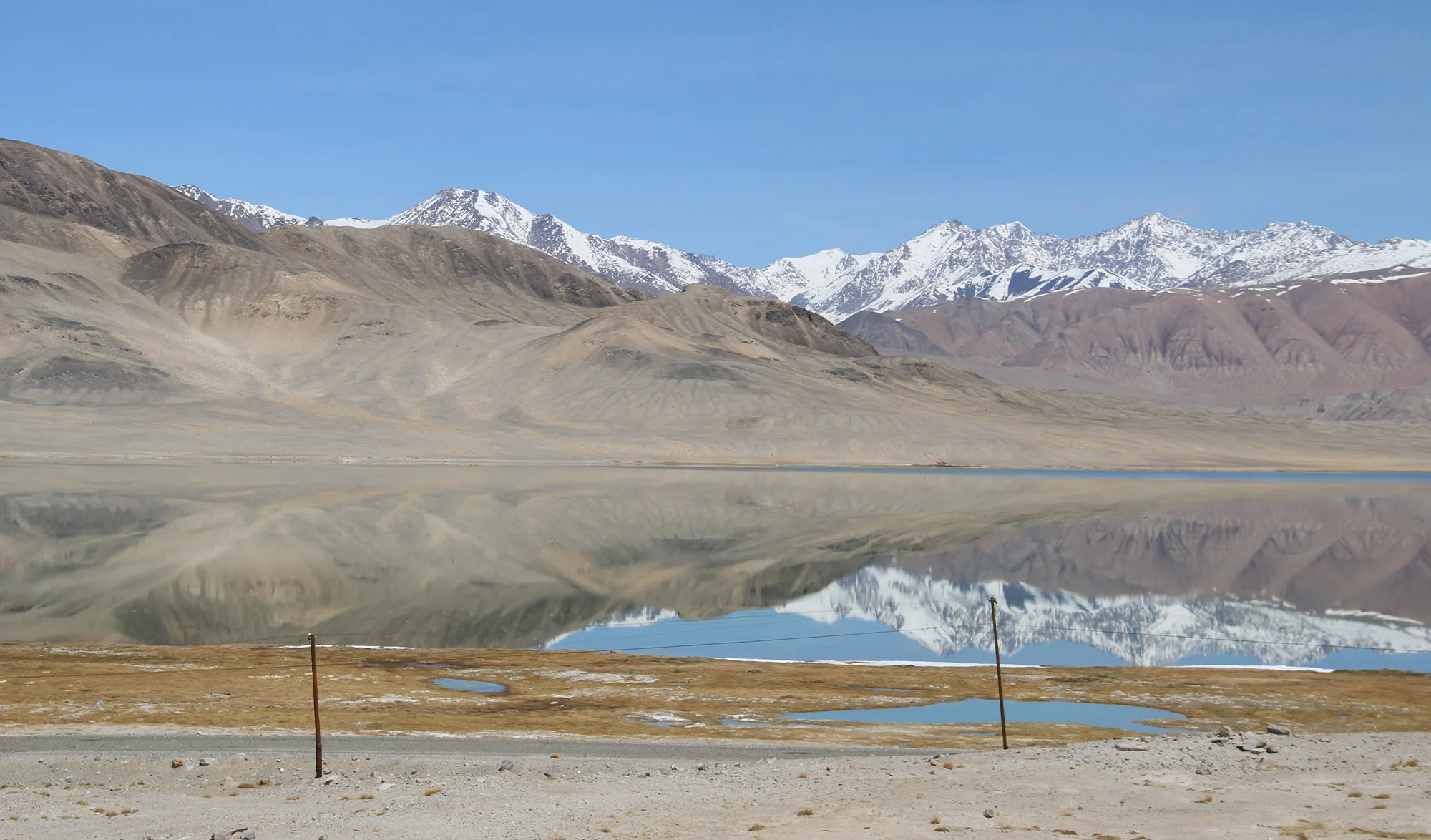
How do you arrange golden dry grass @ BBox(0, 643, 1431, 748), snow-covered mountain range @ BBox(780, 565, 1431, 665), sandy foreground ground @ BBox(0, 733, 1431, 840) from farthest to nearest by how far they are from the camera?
1. snow-covered mountain range @ BBox(780, 565, 1431, 665)
2. golden dry grass @ BBox(0, 643, 1431, 748)
3. sandy foreground ground @ BBox(0, 733, 1431, 840)

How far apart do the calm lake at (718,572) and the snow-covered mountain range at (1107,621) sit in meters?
0.14

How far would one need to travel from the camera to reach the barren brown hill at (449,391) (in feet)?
406

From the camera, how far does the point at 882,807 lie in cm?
1367

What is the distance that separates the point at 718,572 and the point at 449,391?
368 feet

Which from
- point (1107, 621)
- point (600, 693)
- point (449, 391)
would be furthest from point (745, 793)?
point (449, 391)

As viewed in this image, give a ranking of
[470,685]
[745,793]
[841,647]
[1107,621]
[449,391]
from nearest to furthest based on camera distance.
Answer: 1. [745,793]
2. [470,685]
3. [841,647]
4. [1107,621]
5. [449,391]

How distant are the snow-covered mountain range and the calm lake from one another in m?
0.14

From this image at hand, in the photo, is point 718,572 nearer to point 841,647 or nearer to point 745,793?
point 841,647

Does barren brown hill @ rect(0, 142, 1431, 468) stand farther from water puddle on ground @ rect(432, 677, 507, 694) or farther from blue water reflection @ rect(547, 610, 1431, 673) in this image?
water puddle on ground @ rect(432, 677, 507, 694)

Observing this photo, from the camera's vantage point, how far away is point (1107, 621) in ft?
123

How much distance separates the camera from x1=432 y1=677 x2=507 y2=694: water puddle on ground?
24.5m

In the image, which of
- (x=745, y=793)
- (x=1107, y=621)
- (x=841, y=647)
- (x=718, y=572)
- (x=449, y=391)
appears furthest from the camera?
(x=449, y=391)

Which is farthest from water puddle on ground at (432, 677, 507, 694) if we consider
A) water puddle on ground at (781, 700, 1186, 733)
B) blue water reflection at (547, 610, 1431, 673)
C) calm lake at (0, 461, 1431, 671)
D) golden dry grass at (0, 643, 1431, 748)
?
water puddle on ground at (781, 700, 1186, 733)

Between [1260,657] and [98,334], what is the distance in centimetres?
14844
